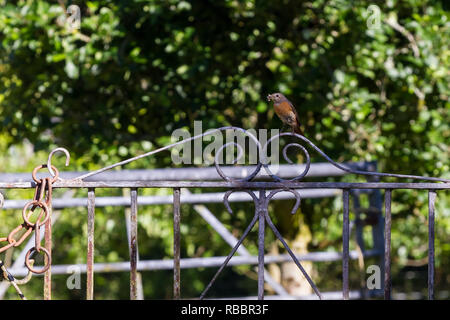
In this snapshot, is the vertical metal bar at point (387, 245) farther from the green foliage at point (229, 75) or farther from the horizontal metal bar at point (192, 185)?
the green foliage at point (229, 75)

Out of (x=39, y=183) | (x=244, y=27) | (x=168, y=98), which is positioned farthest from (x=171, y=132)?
(x=39, y=183)

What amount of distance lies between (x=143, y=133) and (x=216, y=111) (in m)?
0.61

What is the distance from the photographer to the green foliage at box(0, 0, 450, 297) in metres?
3.71

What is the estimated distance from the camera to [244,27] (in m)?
4.07

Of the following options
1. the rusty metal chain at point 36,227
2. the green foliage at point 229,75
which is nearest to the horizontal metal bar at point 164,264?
the green foliage at point 229,75

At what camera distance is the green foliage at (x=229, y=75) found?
371 cm

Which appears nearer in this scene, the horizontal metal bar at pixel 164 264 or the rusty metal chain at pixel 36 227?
the rusty metal chain at pixel 36 227

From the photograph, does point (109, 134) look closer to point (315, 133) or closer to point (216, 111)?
point (216, 111)

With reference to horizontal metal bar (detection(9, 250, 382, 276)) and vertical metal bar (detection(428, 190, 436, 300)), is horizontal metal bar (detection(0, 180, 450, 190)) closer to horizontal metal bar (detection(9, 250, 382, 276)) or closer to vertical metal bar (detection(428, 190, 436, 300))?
vertical metal bar (detection(428, 190, 436, 300))

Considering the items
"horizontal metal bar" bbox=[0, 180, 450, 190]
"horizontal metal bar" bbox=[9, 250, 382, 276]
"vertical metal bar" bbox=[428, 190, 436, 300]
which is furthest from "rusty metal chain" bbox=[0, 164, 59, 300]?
"horizontal metal bar" bbox=[9, 250, 382, 276]

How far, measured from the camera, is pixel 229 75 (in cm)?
416

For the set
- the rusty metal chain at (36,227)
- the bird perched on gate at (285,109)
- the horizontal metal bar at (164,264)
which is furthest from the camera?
the horizontal metal bar at (164,264)
